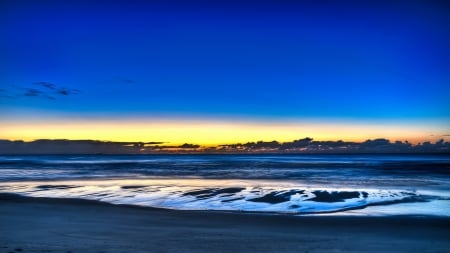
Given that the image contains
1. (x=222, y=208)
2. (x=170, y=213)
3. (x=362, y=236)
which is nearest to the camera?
(x=362, y=236)

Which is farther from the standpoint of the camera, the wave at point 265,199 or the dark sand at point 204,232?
the wave at point 265,199

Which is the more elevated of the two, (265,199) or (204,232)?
(204,232)

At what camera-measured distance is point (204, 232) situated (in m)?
10.9

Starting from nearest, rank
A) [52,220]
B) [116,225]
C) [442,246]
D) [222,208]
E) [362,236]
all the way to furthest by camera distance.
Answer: [442,246]
[362,236]
[116,225]
[52,220]
[222,208]

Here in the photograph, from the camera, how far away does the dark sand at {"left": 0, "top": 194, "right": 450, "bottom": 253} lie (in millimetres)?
9062

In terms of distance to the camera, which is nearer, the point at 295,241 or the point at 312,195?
the point at 295,241

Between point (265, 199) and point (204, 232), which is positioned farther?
point (265, 199)

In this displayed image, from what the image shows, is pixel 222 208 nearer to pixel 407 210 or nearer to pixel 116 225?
pixel 116 225

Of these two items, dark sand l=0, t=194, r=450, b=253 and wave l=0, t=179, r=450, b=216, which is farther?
wave l=0, t=179, r=450, b=216

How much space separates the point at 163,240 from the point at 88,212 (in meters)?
6.10

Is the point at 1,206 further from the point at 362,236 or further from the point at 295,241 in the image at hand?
the point at 362,236

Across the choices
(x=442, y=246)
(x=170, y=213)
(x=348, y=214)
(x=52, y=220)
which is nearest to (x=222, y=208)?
(x=170, y=213)

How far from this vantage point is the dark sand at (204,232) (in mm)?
9062

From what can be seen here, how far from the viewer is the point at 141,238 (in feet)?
32.8
